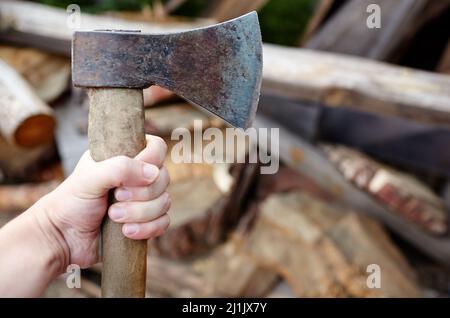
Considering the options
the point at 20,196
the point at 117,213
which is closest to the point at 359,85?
the point at 117,213

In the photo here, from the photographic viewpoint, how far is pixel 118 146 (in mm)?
1223

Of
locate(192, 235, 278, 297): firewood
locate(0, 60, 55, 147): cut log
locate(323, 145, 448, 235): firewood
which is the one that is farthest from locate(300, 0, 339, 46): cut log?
locate(0, 60, 55, 147): cut log

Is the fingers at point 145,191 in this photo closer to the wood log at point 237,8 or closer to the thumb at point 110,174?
the thumb at point 110,174

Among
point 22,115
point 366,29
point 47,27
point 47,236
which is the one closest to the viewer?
point 47,236

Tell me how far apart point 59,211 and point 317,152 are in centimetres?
211

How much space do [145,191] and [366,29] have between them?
2.50m

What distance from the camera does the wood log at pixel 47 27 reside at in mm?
3523

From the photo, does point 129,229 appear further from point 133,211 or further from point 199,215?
point 199,215

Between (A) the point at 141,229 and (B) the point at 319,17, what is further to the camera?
(B) the point at 319,17

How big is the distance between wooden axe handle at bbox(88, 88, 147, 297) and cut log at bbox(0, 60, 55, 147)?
179 cm

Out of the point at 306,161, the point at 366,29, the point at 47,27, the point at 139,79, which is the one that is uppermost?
the point at 47,27

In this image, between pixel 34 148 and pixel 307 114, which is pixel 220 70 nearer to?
pixel 307 114

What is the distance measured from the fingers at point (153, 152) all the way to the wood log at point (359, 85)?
153 centimetres

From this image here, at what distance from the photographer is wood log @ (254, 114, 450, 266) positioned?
302 centimetres
